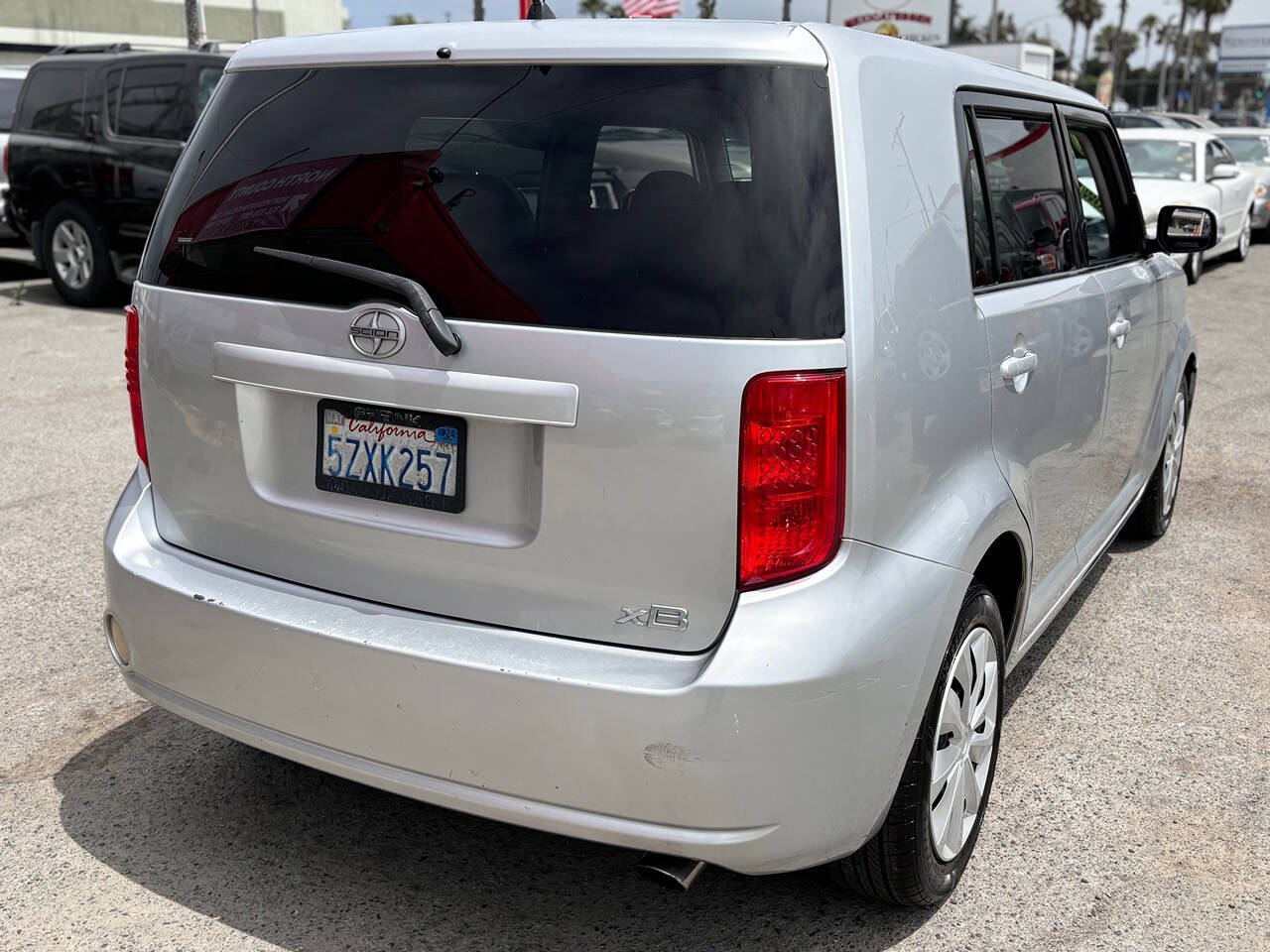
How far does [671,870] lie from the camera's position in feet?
7.74

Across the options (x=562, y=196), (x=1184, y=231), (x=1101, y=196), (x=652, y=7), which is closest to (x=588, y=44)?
(x=562, y=196)

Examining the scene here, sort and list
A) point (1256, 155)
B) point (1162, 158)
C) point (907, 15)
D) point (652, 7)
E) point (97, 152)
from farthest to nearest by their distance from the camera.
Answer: point (907, 15), point (1256, 155), point (652, 7), point (1162, 158), point (97, 152)

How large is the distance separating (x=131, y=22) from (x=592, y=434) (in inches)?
2004

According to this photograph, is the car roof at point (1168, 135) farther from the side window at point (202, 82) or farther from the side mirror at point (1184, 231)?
the side mirror at point (1184, 231)

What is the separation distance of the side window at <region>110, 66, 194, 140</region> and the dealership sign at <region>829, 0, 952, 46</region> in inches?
940

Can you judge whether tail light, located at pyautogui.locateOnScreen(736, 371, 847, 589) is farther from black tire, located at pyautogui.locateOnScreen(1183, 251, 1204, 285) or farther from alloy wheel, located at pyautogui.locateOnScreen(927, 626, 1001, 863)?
black tire, located at pyautogui.locateOnScreen(1183, 251, 1204, 285)

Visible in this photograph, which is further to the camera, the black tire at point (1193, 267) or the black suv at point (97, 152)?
the black tire at point (1193, 267)

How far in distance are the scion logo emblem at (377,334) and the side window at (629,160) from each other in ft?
1.41

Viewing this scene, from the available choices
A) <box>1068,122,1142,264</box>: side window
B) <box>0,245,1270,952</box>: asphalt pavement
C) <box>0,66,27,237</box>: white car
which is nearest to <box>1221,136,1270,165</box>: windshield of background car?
<box>0,66,27,237</box>: white car

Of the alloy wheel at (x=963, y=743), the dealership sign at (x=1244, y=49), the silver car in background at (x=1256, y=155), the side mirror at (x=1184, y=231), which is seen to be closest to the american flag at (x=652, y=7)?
the silver car in background at (x=1256, y=155)

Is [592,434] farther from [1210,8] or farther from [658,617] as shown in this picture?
[1210,8]

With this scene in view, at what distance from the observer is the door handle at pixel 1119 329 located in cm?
378

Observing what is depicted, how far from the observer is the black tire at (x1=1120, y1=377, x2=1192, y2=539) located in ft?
17.0

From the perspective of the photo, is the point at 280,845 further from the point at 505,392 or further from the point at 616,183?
the point at 616,183
